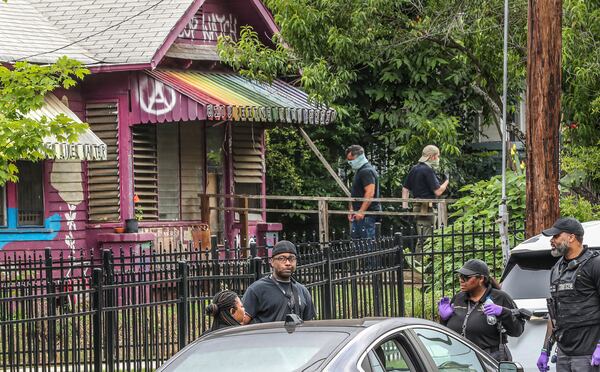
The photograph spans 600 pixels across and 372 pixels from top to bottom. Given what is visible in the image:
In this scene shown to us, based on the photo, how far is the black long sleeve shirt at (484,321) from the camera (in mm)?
10312

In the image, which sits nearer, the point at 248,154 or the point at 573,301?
the point at 573,301

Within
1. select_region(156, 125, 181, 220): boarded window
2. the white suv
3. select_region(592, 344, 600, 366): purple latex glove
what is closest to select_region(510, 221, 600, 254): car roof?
the white suv

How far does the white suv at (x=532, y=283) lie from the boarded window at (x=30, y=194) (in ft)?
40.8

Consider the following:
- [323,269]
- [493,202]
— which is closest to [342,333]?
[323,269]

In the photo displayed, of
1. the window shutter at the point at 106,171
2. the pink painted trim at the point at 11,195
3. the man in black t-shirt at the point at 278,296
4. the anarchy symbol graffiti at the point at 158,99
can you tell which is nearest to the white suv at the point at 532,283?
the man in black t-shirt at the point at 278,296

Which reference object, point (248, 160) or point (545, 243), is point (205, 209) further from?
point (545, 243)

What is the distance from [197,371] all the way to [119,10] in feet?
57.6

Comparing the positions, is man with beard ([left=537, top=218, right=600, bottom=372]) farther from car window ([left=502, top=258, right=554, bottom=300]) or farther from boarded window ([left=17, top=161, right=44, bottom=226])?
boarded window ([left=17, top=161, right=44, bottom=226])

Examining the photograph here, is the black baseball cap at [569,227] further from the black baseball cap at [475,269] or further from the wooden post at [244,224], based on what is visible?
the wooden post at [244,224]

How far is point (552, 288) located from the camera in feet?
33.5

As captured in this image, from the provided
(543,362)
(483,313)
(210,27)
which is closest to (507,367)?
(543,362)

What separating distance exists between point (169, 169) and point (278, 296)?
1437 cm

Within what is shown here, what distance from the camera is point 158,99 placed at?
2264 centimetres

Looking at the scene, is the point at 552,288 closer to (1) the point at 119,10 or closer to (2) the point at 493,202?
(2) the point at 493,202
